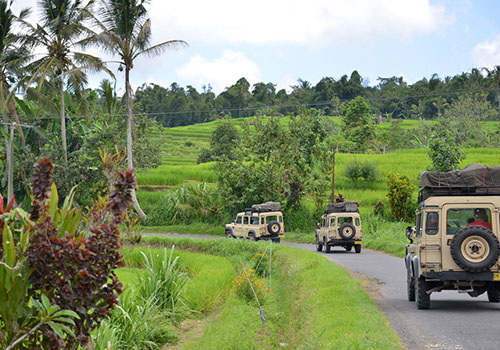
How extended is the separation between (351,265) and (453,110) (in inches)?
2787

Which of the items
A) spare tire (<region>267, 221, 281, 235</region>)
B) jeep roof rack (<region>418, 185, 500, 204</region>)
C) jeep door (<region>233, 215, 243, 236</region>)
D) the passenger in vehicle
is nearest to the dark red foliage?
jeep roof rack (<region>418, 185, 500, 204</region>)

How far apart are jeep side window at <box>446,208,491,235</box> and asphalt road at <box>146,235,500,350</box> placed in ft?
5.49

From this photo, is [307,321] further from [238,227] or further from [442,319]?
[238,227]

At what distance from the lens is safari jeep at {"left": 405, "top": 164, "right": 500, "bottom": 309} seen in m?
11.8

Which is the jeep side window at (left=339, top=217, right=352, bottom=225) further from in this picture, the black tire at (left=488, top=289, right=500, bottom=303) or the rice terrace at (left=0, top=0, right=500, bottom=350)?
the black tire at (left=488, top=289, right=500, bottom=303)


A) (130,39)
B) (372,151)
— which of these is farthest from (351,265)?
(372,151)

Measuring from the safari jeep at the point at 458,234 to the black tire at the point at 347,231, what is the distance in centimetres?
1442

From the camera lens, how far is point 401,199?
4006 cm

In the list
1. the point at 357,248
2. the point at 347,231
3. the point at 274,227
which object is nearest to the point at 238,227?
the point at 274,227

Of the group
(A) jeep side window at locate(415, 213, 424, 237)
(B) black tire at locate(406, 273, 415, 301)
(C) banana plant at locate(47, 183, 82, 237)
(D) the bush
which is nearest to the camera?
(C) banana plant at locate(47, 183, 82, 237)

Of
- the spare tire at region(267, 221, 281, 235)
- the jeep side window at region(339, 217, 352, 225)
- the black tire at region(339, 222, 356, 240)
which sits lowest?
the spare tire at region(267, 221, 281, 235)

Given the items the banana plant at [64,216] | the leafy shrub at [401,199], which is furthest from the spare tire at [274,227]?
the banana plant at [64,216]

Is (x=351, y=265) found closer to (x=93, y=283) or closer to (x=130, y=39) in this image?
(x=93, y=283)

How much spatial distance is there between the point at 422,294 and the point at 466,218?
186 cm
